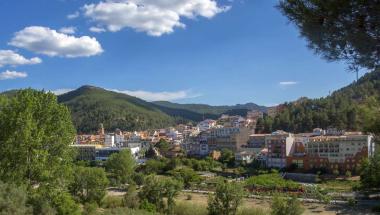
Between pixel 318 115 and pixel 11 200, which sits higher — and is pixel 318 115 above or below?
above

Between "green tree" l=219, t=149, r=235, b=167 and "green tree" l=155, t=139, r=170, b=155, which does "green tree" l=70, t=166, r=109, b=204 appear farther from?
"green tree" l=155, t=139, r=170, b=155

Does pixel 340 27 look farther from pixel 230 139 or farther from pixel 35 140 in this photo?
pixel 230 139

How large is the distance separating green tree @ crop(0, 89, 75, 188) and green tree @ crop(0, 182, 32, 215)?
1925 mm

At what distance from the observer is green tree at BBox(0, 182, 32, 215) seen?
16.7 metres

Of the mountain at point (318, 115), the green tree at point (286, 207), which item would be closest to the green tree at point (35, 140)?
the green tree at point (286, 207)

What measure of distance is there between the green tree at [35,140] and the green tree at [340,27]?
13.4 m

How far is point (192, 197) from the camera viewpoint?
152 ft

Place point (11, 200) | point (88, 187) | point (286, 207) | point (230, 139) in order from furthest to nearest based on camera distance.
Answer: point (230, 139)
point (88, 187)
point (286, 207)
point (11, 200)

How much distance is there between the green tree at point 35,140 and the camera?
19.1m

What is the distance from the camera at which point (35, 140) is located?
19078mm

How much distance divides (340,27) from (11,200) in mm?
13322

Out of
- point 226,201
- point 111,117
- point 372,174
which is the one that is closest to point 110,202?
point 226,201

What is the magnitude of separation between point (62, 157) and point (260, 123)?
269ft

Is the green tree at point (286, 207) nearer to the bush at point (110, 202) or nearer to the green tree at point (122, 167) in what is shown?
the bush at point (110, 202)
